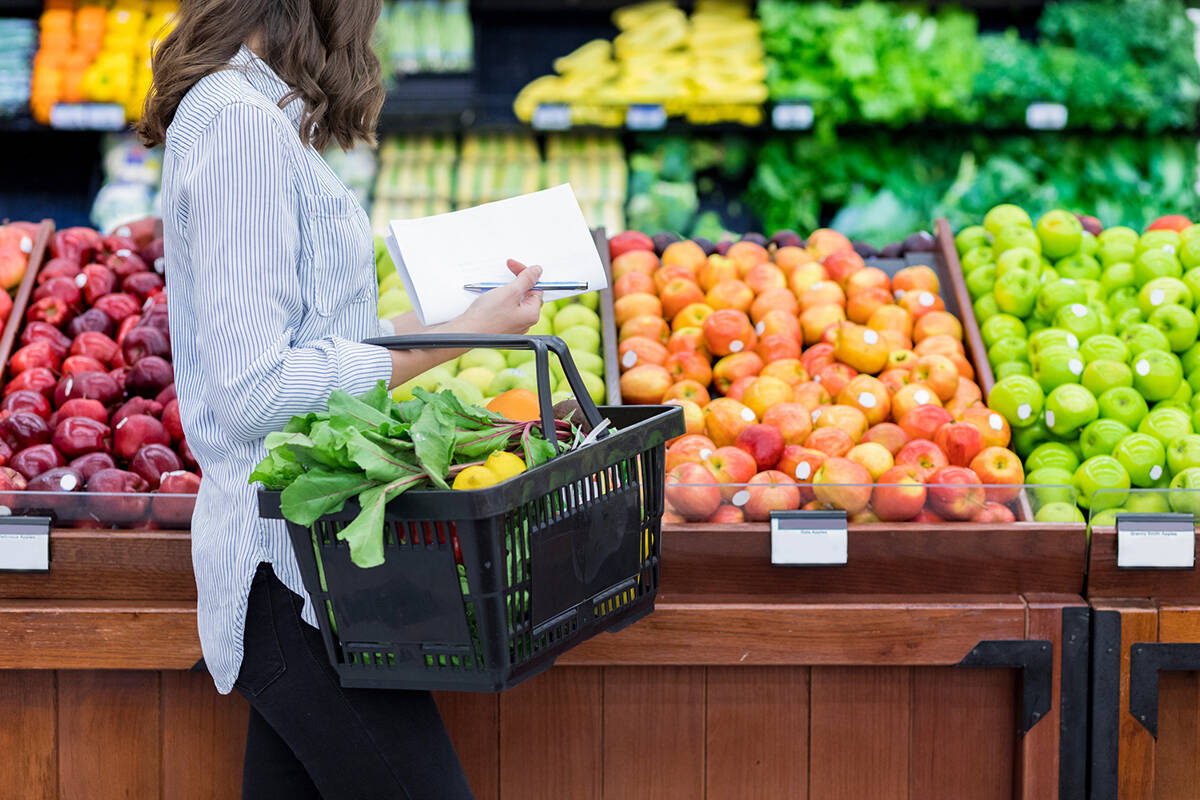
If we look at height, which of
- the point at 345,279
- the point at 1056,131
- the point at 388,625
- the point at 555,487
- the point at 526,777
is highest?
the point at 1056,131

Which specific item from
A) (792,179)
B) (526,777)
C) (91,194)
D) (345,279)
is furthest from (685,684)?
(91,194)

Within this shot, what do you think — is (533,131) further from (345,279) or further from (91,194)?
(345,279)

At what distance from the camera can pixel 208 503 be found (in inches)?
50.9

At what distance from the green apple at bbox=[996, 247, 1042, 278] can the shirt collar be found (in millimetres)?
1859

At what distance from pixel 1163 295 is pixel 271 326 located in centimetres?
202

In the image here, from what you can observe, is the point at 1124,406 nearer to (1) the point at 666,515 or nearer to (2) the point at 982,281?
(2) the point at 982,281

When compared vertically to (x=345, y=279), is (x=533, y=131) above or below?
above

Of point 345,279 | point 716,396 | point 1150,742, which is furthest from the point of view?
point 716,396

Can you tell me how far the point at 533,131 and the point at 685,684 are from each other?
3.19 meters

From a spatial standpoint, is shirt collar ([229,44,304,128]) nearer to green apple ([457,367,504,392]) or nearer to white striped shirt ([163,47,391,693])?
white striped shirt ([163,47,391,693])

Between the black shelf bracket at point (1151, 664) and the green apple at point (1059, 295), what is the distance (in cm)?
98

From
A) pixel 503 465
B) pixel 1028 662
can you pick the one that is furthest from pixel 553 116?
pixel 503 465

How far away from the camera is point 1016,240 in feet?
8.81

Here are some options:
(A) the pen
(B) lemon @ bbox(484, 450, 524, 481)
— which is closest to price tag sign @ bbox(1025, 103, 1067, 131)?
(A) the pen
